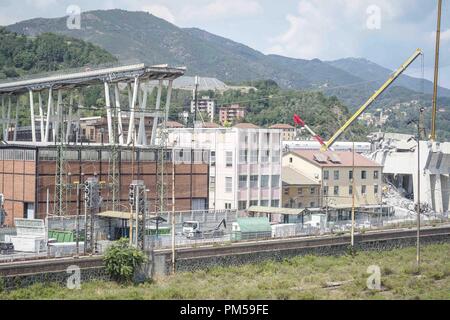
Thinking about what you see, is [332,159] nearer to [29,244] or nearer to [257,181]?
[257,181]

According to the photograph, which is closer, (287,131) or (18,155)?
(18,155)

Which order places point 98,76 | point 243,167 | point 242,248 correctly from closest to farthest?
1. point 242,248
2. point 243,167
3. point 98,76

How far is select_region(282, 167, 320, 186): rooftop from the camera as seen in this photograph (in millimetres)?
55438

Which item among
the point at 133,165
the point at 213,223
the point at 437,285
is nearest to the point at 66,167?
the point at 133,165

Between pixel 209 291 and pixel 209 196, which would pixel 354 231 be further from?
pixel 209 291

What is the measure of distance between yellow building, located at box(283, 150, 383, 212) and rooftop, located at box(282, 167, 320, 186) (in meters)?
0.33

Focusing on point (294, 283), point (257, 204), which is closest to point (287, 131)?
Result: point (257, 204)

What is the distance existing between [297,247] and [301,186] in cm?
1531

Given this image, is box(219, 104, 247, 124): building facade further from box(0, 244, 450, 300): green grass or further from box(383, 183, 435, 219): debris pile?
box(0, 244, 450, 300): green grass

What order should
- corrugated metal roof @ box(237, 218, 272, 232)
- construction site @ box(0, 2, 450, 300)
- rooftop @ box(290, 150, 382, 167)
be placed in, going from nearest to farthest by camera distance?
construction site @ box(0, 2, 450, 300) → corrugated metal roof @ box(237, 218, 272, 232) → rooftop @ box(290, 150, 382, 167)

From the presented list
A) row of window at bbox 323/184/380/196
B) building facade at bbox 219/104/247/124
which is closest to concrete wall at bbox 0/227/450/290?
row of window at bbox 323/184/380/196

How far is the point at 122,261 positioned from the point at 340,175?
28994 mm

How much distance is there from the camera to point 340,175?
5788cm

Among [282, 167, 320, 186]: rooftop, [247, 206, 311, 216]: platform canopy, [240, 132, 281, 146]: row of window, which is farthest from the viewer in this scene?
[282, 167, 320, 186]: rooftop
